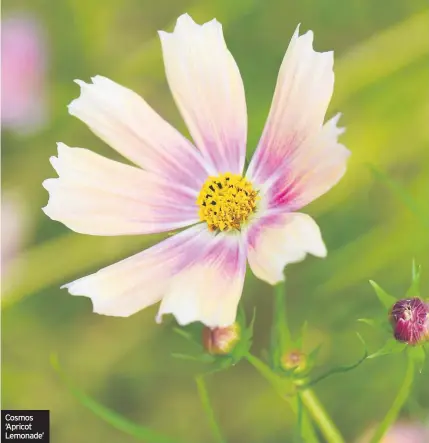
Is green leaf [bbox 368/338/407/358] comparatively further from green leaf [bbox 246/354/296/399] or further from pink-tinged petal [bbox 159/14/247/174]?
pink-tinged petal [bbox 159/14/247/174]

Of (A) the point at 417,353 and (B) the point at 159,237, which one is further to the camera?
(B) the point at 159,237

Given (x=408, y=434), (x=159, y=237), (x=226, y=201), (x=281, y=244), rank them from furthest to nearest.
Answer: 1. (x=159, y=237)
2. (x=408, y=434)
3. (x=226, y=201)
4. (x=281, y=244)

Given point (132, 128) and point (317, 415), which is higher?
point (132, 128)

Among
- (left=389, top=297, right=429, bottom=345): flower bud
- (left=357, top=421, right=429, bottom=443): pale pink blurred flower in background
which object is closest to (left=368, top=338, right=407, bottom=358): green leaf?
(left=389, top=297, right=429, bottom=345): flower bud

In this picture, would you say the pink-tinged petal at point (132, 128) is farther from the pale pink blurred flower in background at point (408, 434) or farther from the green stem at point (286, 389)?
the pale pink blurred flower in background at point (408, 434)

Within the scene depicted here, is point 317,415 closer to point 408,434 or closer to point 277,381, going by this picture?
point 277,381

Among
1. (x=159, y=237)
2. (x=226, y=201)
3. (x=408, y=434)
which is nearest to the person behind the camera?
(x=226, y=201)

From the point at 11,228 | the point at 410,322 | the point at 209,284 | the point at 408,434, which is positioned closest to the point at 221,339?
the point at 209,284
